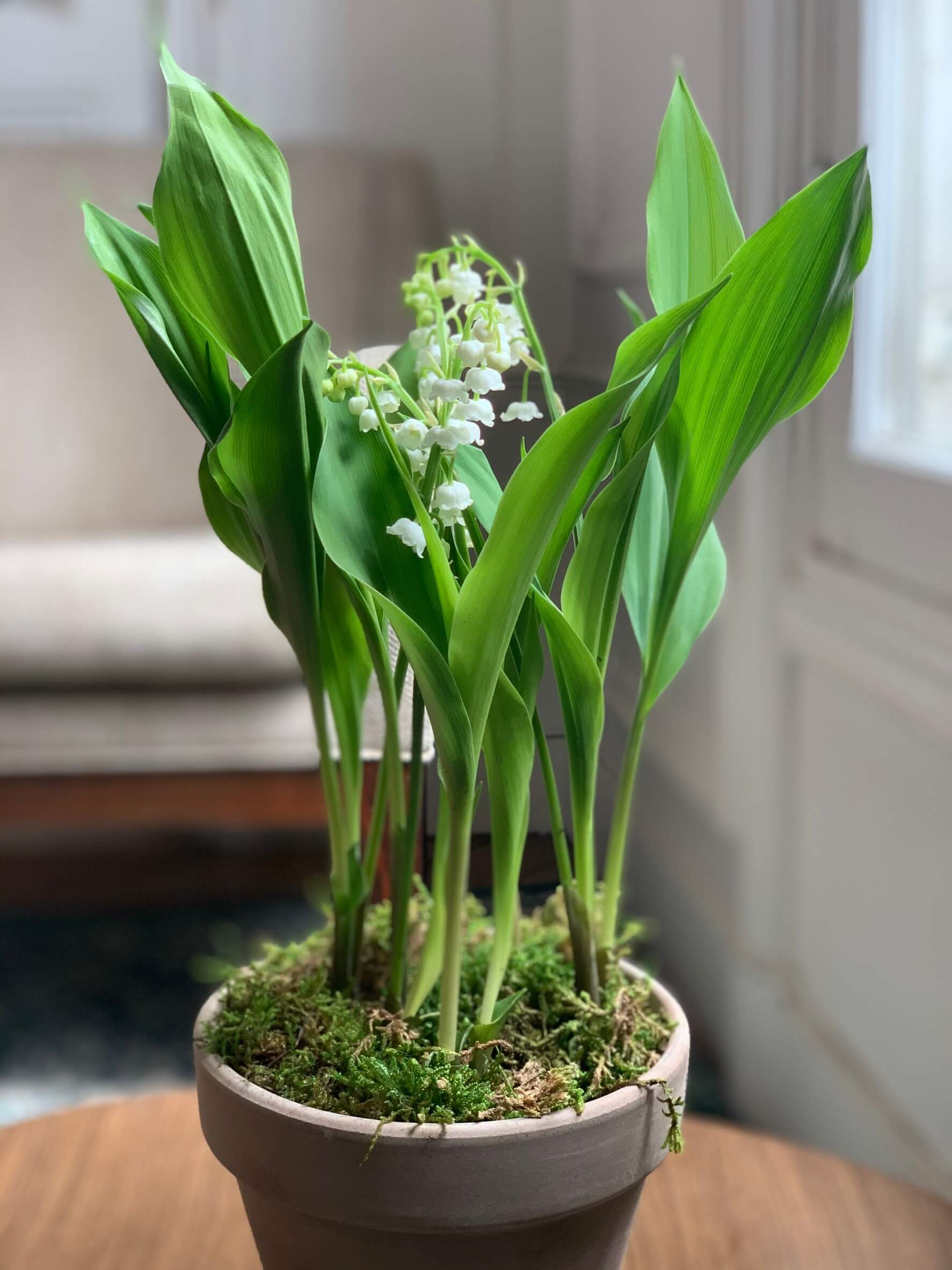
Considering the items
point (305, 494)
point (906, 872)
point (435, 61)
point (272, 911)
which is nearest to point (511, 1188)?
point (305, 494)

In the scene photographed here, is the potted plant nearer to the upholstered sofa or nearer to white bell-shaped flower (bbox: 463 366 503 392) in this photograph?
white bell-shaped flower (bbox: 463 366 503 392)

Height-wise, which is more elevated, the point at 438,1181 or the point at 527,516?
the point at 527,516

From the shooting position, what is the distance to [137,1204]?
0.51 m

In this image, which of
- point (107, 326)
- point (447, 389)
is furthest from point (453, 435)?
point (107, 326)

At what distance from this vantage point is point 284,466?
0.34 metres

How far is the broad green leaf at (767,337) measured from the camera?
0.32m

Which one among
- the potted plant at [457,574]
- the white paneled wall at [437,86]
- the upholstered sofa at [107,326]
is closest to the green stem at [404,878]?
the potted plant at [457,574]

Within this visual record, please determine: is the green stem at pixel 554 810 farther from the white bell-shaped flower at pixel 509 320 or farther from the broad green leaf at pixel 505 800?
the white bell-shaped flower at pixel 509 320

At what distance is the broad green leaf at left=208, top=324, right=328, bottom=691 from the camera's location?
0.31m

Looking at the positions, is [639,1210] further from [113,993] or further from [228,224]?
[113,993]

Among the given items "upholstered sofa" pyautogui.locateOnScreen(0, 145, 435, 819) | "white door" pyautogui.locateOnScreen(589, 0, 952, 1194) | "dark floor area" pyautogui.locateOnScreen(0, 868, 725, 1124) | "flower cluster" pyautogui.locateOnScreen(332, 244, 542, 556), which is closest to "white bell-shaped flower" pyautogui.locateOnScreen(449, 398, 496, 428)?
"flower cluster" pyautogui.locateOnScreen(332, 244, 542, 556)

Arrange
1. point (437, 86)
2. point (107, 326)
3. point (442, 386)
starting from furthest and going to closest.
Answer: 1. point (437, 86)
2. point (107, 326)
3. point (442, 386)

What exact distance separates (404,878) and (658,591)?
0.44 ft

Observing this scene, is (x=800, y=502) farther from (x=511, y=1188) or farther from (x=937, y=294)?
(x=511, y=1188)
